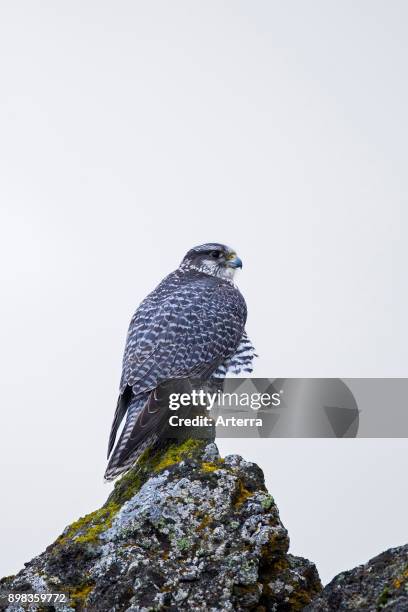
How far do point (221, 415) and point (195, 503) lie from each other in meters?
2.70

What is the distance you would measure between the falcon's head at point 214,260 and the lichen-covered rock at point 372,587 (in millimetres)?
5733

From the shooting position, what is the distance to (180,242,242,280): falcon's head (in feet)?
33.0

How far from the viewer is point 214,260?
10.1 meters

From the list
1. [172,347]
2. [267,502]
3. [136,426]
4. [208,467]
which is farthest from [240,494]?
[172,347]

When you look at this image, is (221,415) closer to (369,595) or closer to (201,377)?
(201,377)

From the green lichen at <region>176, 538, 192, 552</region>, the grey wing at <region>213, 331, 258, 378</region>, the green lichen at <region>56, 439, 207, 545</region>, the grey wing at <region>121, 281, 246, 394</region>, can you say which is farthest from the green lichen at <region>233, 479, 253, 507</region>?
the grey wing at <region>213, 331, 258, 378</region>

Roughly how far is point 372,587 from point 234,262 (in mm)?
5971

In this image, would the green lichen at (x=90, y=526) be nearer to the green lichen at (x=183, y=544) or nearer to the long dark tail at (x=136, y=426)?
the green lichen at (x=183, y=544)

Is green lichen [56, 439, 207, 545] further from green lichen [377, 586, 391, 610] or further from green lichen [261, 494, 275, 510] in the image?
green lichen [377, 586, 391, 610]

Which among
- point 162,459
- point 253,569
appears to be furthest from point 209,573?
point 162,459

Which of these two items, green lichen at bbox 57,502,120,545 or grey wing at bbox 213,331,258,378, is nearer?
green lichen at bbox 57,502,120,545

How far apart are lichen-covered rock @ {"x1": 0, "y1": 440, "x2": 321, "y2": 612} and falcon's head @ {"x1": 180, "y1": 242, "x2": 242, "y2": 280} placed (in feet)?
A: 13.7

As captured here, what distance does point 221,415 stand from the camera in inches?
328

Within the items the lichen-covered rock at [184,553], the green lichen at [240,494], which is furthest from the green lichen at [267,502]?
the green lichen at [240,494]
